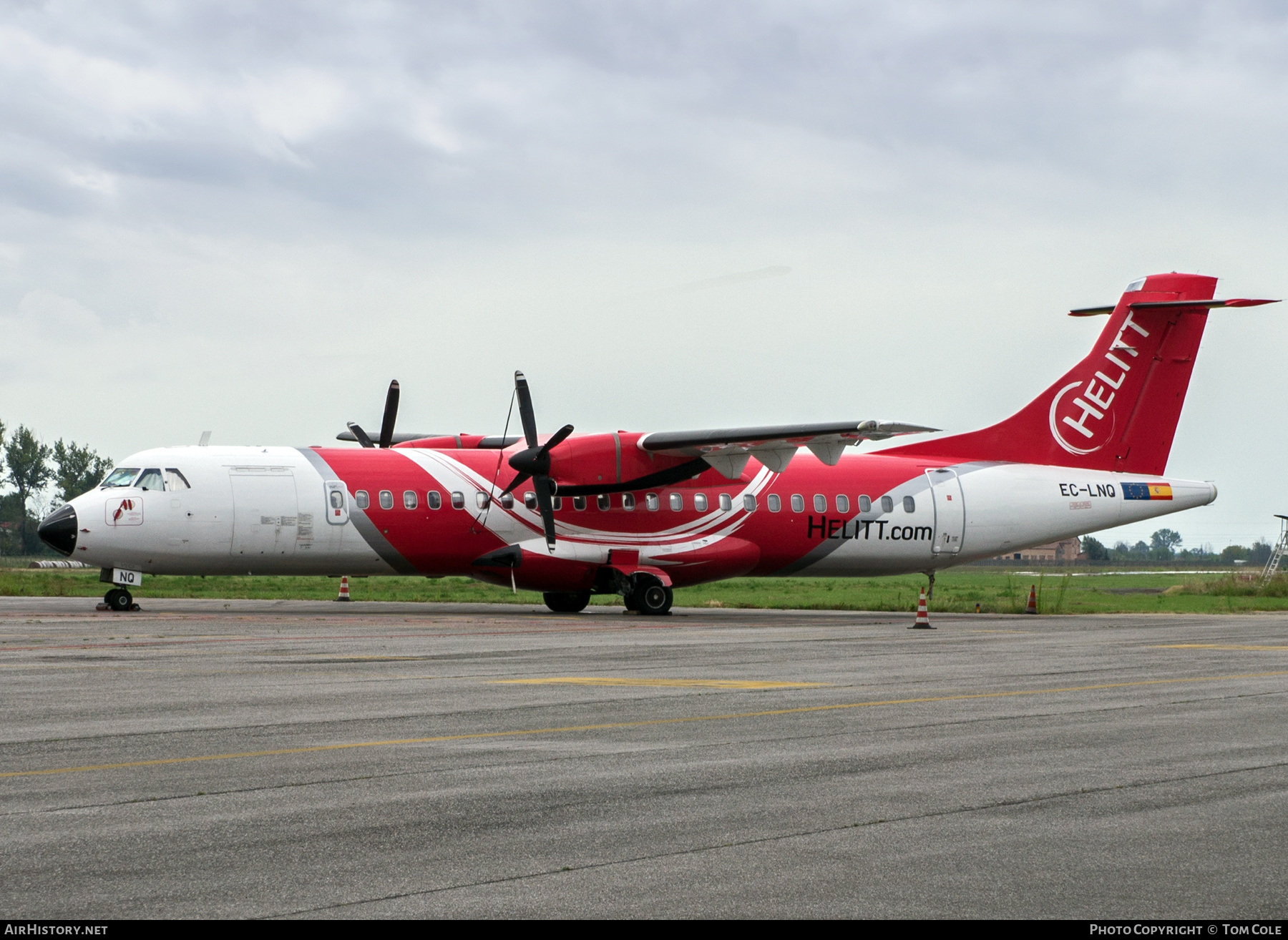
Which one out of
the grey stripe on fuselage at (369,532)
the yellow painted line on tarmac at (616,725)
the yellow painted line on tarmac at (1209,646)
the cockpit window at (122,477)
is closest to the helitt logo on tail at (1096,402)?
the yellow painted line on tarmac at (1209,646)

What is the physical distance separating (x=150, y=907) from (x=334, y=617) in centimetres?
2075

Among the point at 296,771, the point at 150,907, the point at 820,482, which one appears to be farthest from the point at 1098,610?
the point at 150,907

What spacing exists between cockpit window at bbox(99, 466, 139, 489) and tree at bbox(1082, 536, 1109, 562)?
6564 inches

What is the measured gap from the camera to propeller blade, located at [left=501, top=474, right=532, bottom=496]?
28562 mm

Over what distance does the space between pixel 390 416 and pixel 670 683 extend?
19178mm

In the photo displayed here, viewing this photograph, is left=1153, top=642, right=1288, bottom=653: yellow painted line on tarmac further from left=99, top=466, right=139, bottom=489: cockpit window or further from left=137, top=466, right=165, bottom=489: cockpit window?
left=99, top=466, right=139, bottom=489: cockpit window

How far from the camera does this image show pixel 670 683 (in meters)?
14.1

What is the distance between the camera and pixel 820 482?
104 feet

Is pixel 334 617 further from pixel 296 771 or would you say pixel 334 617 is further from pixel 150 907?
pixel 150 907

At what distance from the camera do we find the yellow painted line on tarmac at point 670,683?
544 inches

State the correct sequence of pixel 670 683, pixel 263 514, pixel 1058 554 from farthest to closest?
pixel 1058 554 → pixel 263 514 → pixel 670 683

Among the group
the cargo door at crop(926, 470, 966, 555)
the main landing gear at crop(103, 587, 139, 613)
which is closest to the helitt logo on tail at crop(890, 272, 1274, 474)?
the cargo door at crop(926, 470, 966, 555)

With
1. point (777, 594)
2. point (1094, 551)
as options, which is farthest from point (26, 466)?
point (1094, 551)

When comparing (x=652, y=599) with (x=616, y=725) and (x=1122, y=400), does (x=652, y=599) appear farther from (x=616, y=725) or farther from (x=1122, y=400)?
(x=616, y=725)
